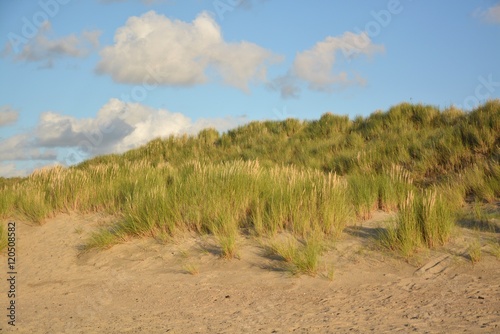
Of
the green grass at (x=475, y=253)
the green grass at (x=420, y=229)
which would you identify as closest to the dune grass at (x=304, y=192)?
the green grass at (x=420, y=229)

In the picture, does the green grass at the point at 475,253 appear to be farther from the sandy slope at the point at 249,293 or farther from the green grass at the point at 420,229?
the green grass at the point at 420,229

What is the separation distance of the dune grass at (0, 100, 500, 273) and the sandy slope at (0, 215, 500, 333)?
30cm

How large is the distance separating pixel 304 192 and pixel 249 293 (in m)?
2.31

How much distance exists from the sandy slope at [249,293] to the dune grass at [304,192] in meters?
0.30

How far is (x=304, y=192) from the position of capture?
7.49 m

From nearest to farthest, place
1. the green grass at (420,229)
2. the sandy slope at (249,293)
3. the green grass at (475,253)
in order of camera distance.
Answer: the sandy slope at (249,293) → the green grass at (475,253) → the green grass at (420,229)

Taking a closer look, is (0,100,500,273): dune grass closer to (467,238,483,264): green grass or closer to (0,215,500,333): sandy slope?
(0,215,500,333): sandy slope

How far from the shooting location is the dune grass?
6.87m

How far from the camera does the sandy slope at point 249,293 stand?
15.0 ft

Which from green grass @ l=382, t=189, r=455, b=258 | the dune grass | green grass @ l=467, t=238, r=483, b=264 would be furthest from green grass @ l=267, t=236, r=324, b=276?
green grass @ l=467, t=238, r=483, b=264

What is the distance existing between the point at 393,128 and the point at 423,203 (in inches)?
421

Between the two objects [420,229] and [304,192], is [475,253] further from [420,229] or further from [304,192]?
[304,192]

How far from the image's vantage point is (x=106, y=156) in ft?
73.3

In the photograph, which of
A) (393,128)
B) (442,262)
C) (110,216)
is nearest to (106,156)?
(393,128)
